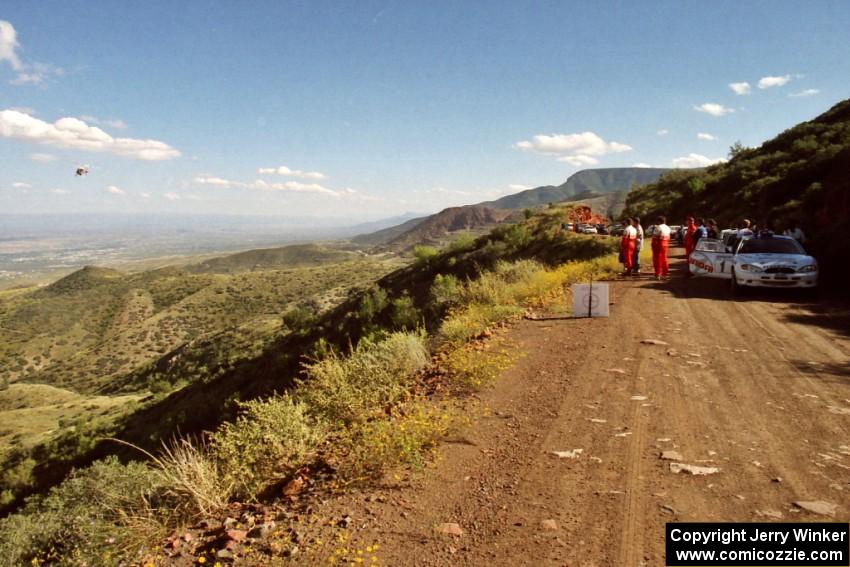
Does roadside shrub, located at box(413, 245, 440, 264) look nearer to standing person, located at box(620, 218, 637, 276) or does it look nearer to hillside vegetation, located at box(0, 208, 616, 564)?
standing person, located at box(620, 218, 637, 276)

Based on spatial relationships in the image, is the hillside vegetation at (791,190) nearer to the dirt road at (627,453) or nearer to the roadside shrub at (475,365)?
the dirt road at (627,453)

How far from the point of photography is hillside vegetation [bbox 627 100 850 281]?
1856 centimetres

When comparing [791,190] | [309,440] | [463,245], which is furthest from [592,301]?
[463,245]

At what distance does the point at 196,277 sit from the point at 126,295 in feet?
60.6

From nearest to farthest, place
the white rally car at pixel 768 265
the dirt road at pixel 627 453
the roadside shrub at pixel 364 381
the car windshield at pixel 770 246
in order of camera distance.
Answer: the dirt road at pixel 627 453, the roadside shrub at pixel 364 381, the white rally car at pixel 768 265, the car windshield at pixel 770 246

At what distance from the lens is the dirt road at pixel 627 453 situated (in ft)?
11.6

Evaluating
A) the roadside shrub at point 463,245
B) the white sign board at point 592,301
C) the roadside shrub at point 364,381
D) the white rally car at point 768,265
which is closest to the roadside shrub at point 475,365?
the roadside shrub at point 364,381

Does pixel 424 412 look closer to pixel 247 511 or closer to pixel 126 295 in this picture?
pixel 247 511

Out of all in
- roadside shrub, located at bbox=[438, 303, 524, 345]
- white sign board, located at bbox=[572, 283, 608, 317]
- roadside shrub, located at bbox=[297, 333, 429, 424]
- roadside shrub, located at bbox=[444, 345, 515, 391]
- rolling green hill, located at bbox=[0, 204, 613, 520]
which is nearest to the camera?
roadside shrub, located at bbox=[297, 333, 429, 424]

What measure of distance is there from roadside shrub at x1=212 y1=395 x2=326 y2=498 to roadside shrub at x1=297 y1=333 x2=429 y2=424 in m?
0.49

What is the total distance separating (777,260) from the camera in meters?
11.8

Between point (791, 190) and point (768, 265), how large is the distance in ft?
79.8

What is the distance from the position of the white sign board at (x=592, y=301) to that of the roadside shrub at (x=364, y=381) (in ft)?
13.1

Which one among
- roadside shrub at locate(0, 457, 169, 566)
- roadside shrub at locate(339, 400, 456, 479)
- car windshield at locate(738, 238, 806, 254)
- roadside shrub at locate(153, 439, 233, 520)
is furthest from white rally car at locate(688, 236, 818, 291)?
roadside shrub at locate(0, 457, 169, 566)
